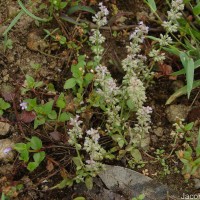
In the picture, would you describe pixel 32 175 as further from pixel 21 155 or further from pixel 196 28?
pixel 196 28

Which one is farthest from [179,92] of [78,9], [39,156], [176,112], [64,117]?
[39,156]

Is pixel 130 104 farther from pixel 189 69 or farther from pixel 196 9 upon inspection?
pixel 196 9

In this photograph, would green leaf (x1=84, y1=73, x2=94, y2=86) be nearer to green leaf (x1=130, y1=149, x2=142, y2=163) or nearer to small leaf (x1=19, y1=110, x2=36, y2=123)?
small leaf (x1=19, y1=110, x2=36, y2=123)

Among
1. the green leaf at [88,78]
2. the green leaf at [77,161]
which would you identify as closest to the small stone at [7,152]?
the green leaf at [77,161]

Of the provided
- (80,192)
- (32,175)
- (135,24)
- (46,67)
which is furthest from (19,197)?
(135,24)

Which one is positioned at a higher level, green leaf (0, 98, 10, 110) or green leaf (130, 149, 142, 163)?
green leaf (0, 98, 10, 110)

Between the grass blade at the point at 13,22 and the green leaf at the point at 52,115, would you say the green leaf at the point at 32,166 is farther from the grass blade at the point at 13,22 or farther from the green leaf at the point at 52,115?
the grass blade at the point at 13,22

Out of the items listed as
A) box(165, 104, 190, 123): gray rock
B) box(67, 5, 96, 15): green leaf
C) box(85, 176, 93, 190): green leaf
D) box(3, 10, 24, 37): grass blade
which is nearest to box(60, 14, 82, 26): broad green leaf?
box(67, 5, 96, 15): green leaf
